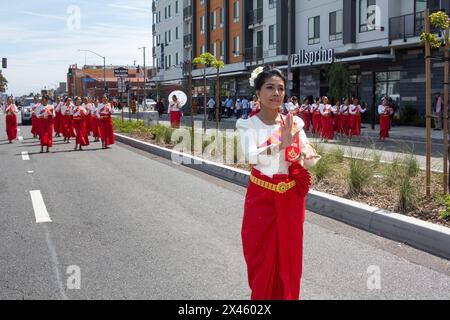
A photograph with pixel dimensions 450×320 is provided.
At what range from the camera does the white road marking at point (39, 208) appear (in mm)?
8344

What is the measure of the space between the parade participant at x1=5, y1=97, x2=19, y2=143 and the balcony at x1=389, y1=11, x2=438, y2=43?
738 inches

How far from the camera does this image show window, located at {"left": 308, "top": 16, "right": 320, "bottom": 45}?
38075mm

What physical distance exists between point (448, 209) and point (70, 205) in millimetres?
5733

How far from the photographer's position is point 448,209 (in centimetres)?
700

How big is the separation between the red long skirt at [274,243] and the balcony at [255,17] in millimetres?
43659

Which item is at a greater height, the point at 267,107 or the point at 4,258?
the point at 267,107

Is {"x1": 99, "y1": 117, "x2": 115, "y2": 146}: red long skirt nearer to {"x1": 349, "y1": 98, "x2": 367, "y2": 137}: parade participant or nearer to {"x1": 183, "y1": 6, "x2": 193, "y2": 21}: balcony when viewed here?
{"x1": 349, "y1": 98, "x2": 367, "y2": 137}: parade participant

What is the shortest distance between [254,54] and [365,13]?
48.4 feet

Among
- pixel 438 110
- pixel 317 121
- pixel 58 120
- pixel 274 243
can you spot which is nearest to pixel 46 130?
pixel 58 120

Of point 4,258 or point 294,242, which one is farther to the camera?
point 4,258
